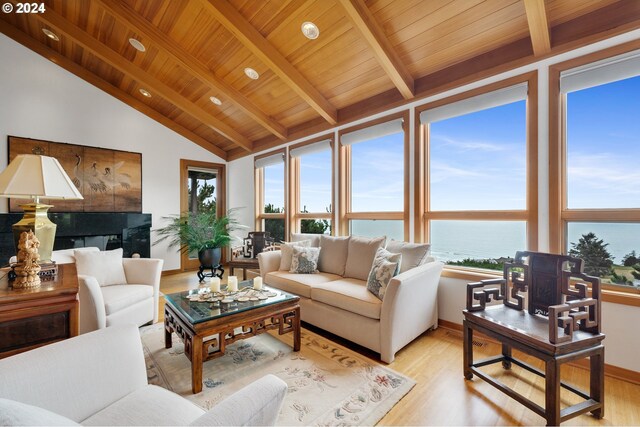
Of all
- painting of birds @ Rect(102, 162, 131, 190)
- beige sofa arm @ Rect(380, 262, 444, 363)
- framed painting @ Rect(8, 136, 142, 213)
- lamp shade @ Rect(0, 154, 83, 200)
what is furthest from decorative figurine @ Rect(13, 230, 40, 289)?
painting of birds @ Rect(102, 162, 131, 190)

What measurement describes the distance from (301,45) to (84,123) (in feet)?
12.9

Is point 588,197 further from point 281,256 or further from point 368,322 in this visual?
point 281,256

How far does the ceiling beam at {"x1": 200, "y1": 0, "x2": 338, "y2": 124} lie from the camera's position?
2717 mm

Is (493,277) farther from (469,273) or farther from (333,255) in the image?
(333,255)

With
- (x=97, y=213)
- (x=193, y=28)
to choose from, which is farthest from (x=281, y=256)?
(x=97, y=213)

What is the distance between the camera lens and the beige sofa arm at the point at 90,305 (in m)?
2.17

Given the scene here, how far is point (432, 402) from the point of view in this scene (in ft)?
5.77

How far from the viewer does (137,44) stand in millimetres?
3654

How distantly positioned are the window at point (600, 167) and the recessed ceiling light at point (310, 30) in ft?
6.91

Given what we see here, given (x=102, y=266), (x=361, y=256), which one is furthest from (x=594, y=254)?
(x=102, y=266)

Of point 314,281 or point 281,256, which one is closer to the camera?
point 314,281

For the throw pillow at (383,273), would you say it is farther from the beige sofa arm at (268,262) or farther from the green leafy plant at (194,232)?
the green leafy plant at (194,232)

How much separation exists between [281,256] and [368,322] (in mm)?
1634

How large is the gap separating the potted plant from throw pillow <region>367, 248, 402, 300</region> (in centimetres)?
322
